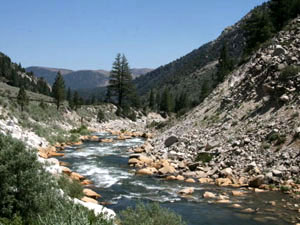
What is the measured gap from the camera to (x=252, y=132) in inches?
823

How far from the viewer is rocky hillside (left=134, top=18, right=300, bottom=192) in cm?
1728

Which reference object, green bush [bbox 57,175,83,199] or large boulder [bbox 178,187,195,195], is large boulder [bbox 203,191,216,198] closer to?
large boulder [bbox 178,187,195,195]

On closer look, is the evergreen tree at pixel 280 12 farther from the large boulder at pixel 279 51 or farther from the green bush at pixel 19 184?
the green bush at pixel 19 184

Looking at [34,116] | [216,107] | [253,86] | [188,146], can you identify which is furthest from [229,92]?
[34,116]

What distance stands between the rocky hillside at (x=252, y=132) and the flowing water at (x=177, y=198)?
1819 mm

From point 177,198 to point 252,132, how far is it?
28.5 feet

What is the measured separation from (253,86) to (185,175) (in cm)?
1098

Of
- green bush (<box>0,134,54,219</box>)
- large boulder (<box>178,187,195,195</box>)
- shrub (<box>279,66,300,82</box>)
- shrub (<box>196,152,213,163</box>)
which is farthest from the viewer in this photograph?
shrub (<box>279,66,300,82</box>)

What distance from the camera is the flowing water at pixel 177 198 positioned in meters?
12.0

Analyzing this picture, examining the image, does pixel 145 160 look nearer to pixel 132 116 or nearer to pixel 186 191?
pixel 186 191

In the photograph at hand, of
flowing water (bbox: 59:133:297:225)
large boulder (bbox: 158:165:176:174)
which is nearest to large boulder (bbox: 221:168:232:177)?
flowing water (bbox: 59:133:297:225)

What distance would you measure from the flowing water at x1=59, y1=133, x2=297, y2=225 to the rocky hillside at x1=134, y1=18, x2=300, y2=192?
1819 mm

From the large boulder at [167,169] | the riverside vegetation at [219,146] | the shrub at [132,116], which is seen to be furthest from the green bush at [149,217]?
the shrub at [132,116]

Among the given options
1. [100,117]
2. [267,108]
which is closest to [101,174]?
[267,108]
